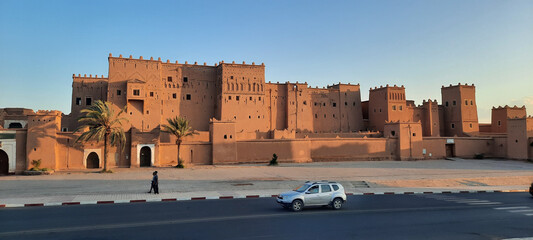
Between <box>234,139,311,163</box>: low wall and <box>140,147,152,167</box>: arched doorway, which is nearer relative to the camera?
<box>140,147,152,167</box>: arched doorway

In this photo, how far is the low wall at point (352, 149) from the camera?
40.7 metres

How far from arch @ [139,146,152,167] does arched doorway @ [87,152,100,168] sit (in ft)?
12.1

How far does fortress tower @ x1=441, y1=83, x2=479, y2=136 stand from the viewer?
5400cm

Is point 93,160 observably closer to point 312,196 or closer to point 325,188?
point 312,196

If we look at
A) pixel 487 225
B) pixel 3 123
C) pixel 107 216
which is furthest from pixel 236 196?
pixel 3 123

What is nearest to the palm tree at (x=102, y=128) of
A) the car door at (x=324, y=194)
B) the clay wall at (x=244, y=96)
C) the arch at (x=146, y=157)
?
the arch at (x=146, y=157)

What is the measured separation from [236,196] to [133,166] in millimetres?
18027

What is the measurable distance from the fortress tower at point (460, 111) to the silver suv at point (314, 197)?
46.1m

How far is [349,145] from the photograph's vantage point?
41688 millimetres

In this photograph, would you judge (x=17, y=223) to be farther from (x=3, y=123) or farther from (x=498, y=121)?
(x=498, y=121)

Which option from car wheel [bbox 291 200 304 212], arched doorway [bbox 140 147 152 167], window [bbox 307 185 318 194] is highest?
arched doorway [bbox 140 147 152 167]

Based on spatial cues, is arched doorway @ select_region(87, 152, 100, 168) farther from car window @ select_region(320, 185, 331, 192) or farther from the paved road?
car window @ select_region(320, 185, 331, 192)

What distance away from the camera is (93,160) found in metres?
32.9

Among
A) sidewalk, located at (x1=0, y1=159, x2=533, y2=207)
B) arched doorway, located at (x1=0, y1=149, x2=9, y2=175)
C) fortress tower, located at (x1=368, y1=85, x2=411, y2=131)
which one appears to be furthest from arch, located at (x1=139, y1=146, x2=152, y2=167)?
fortress tower, located at (x1=368, y1=85, x2=411, y2=131)
